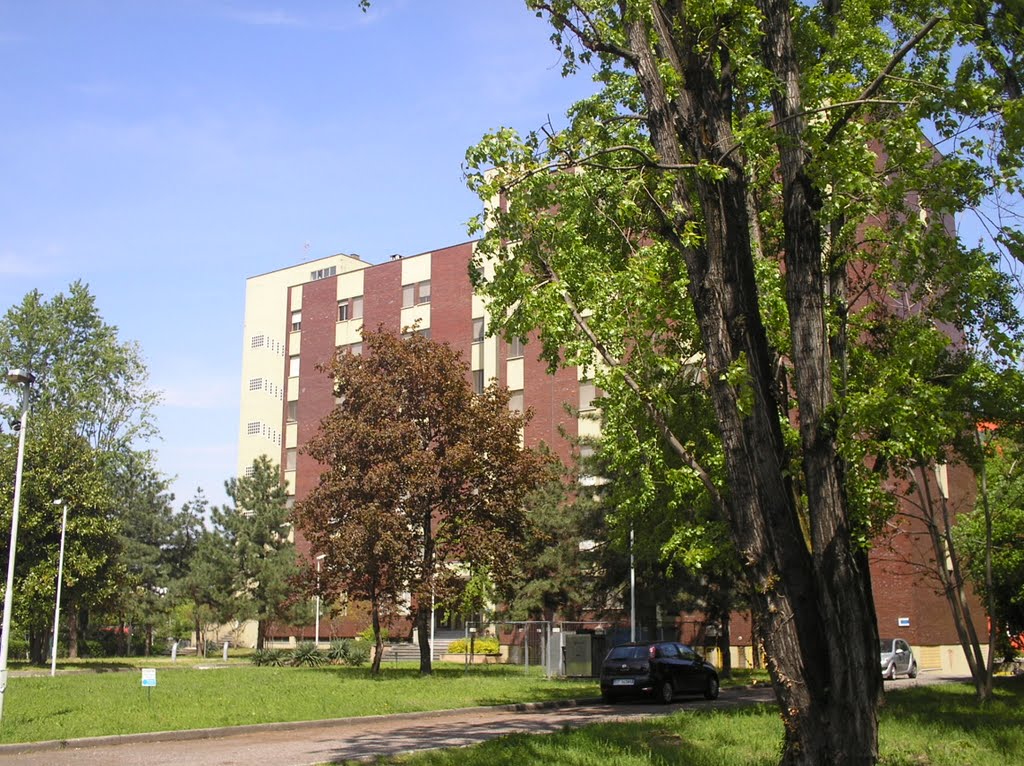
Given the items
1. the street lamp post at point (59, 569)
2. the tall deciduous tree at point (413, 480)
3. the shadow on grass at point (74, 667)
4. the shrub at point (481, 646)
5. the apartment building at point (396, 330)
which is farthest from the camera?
the shrub at point (481, 646)

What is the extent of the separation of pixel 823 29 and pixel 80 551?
112ft

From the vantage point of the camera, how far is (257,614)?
5041cm

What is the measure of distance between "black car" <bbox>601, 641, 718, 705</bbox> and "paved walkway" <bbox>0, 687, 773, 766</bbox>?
9.93ft

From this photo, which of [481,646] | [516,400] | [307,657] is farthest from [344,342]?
[307,657]

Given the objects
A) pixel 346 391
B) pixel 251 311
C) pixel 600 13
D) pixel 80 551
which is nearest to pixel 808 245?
pixel 600 13

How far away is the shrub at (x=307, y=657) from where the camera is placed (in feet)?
130

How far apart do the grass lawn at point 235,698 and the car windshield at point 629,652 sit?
1.55 m

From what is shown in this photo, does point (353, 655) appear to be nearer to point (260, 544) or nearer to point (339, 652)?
point (339, 652)

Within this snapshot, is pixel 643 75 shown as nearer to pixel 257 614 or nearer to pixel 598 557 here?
pixel 598 557

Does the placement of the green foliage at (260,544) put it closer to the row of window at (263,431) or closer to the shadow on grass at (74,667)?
the shadow on grass at (74,667)

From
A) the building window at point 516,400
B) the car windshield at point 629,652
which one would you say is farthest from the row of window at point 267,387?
the car windshield at point 629,652

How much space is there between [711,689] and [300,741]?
13.4 meters

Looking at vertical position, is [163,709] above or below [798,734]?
below

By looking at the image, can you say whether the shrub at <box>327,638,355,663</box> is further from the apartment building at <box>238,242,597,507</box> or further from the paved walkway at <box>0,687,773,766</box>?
the paved walkway at <box>0,687,773,766</box>
